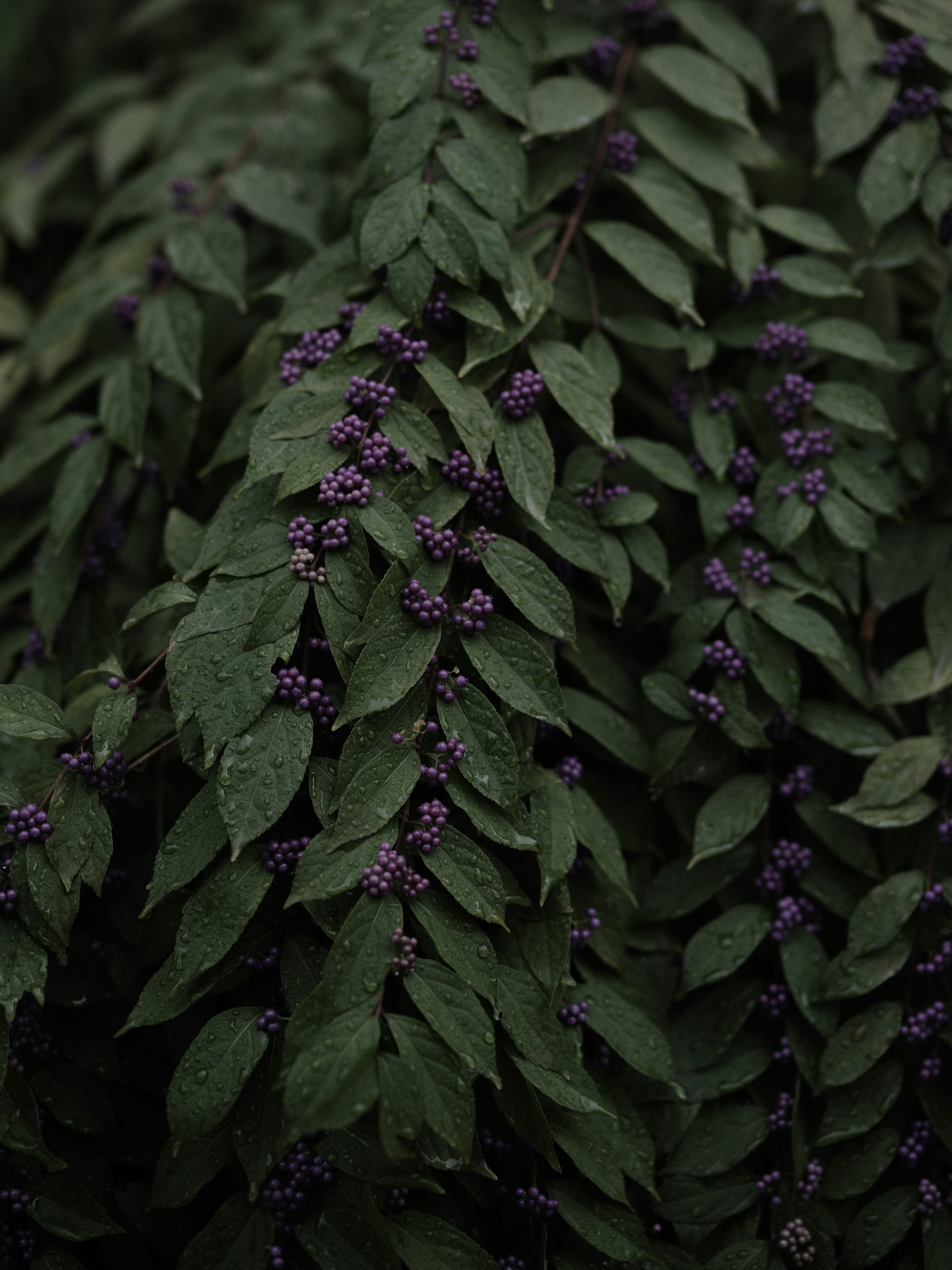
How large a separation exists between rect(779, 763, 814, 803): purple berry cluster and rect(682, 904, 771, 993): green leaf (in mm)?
200

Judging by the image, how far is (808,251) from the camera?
79.1 inches

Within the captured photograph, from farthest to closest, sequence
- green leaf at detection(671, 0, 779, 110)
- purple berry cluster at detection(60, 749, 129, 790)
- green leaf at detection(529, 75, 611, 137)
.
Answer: green leaf at detection(671, 0, 779, 110) < green leaf at detection(529, 75, 611, 137) < purple berry cluster at detection(60, 749, 129, 790)

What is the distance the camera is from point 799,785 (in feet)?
5.36

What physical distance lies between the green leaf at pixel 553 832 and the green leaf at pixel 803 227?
119 centimetres

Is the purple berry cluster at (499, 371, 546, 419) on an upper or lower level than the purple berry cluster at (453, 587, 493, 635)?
upper

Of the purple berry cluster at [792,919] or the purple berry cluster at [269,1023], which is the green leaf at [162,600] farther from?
the purple berry cluster at [792,919]

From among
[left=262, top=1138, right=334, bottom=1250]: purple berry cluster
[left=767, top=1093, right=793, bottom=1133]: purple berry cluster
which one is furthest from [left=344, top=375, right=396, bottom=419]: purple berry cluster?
[left=767, top=1093, right=793, bottom=1133]: purple berry cluster

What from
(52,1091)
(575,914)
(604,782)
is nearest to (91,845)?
(52,1091)

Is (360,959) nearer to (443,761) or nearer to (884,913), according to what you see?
(443,761)

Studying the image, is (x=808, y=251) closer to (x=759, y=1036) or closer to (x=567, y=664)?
(x=567, y=664)

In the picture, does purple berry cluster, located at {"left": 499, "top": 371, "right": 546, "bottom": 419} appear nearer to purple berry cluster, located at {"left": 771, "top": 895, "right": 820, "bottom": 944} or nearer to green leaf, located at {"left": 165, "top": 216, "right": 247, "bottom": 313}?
green leaf, located at {"left": 165, "top": 216, "right": 247, "bottom": 313}

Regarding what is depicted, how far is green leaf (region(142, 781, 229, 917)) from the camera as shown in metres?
1.24

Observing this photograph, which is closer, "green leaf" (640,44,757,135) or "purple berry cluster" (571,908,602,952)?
"purple berry cluster" (571,908,602,952)

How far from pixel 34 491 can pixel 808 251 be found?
5.87ft
